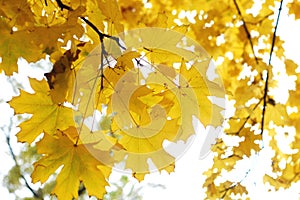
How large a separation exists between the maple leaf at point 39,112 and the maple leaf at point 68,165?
0.04 m

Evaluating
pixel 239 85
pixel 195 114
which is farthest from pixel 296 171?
pixel 195 114

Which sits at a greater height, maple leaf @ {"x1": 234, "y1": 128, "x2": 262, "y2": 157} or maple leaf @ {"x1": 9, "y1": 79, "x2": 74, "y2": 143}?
maple leaf @ {"x1": 234, "y1": 128, "x2": 262, "y2": 157}

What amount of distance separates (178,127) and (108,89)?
0.16 m

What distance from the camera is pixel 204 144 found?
3.61 ft

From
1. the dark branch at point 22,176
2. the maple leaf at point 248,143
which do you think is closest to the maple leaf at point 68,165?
the maple leaf at point 248,143

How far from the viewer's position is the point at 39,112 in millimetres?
743

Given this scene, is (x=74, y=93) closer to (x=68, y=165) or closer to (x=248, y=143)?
(x=68, y=165)

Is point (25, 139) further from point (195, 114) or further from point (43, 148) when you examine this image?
point (195, 114)

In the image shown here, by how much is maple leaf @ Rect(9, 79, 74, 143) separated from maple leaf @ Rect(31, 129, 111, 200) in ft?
0.14

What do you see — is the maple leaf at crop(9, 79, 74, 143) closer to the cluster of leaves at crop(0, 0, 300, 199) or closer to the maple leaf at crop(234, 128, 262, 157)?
the cluster of leaves at crop(0, 0, 300, 199)

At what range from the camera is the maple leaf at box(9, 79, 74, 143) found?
74 centimetres

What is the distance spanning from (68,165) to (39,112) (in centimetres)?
12

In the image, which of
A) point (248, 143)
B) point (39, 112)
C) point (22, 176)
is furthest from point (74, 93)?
point (22, 176)

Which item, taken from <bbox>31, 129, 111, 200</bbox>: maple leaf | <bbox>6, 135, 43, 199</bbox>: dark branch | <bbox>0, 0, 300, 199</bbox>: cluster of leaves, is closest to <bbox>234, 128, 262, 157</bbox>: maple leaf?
<bbox>0, 0, 300, 199</bbox>: cluster of leaves
